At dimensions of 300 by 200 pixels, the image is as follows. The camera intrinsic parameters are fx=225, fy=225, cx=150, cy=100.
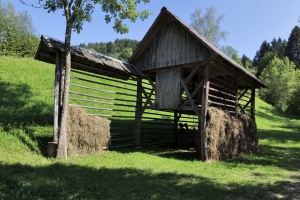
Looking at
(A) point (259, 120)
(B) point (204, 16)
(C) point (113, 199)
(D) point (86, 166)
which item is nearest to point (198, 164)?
(D) point (86, 166)

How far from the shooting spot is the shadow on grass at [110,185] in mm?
4840

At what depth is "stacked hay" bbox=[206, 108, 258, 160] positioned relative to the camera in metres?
9.32

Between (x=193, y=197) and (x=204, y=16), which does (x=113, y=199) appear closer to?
(x=193, y=197)

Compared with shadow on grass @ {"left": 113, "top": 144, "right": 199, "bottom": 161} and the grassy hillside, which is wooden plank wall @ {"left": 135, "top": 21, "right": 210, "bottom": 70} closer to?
shadow on grass @ {"left": 113, "top": 144, "right": 199, "bottom": 161}

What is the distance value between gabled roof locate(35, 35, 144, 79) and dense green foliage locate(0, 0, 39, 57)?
2093 centimetres

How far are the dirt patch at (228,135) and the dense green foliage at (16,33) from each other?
25.8 meters

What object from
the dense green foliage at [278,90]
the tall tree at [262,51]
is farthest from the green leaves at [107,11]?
the tall tree at [262,51]

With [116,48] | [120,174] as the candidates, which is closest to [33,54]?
[120,174]

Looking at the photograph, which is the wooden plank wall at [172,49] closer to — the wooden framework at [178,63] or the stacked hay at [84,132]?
the wooden framework at [178,63]

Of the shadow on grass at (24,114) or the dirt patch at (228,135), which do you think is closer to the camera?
the shadow on grass at (24,114)

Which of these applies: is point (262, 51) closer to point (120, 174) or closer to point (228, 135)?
point (228, 135)

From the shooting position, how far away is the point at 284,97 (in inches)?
1751

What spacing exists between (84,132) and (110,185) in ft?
12.3

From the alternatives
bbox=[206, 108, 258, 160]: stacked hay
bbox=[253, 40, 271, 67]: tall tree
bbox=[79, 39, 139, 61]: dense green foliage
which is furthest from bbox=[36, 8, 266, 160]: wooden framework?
bbox=[253, 40, 271, 67]: tall tree
